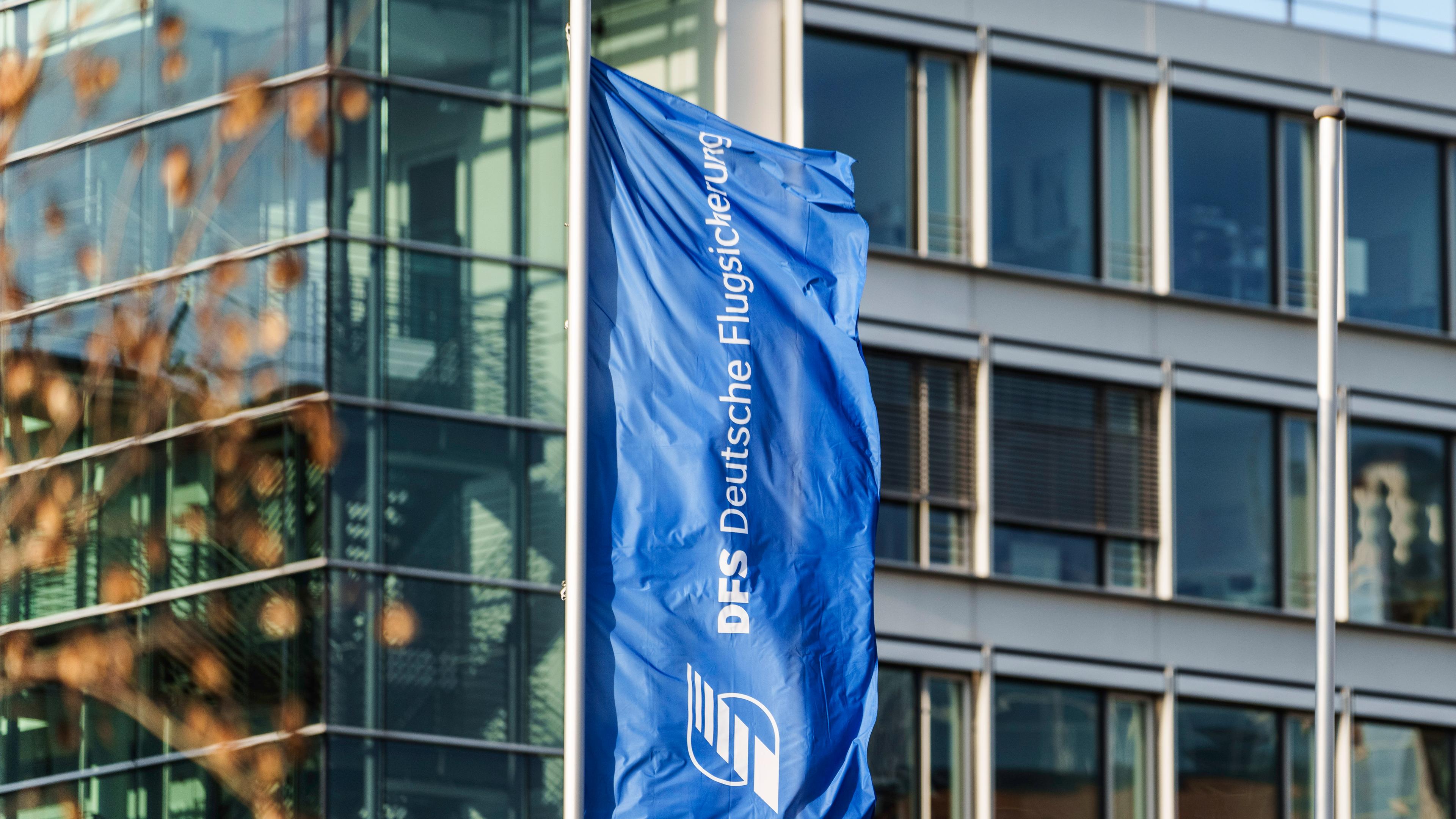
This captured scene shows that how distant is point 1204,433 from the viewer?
1271 inches

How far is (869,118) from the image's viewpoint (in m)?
31.1

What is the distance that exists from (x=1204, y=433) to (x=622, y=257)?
52.8 ft

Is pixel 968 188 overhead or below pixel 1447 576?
overhead

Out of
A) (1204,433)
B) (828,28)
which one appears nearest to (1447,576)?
(1204,433)

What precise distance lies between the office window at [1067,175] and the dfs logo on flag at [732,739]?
15.1 metres

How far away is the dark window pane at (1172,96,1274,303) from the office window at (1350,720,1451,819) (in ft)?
17.2

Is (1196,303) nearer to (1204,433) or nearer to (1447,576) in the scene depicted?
(1204,433)

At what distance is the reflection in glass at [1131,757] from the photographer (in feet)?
102

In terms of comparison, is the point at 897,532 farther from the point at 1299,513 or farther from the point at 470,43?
the point at 470,43

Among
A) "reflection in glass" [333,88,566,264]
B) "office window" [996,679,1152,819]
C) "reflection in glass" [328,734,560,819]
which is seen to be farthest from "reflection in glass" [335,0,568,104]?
"office window" [996,679,1152,819]

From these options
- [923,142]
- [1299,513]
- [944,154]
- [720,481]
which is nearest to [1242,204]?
[1299,513]

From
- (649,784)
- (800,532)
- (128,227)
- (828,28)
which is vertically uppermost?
(828,28)

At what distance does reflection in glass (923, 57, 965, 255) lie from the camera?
3136cm

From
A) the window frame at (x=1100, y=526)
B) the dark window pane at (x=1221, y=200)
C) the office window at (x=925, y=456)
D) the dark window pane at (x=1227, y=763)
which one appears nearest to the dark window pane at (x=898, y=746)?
the office window at (x=925, y=456)
